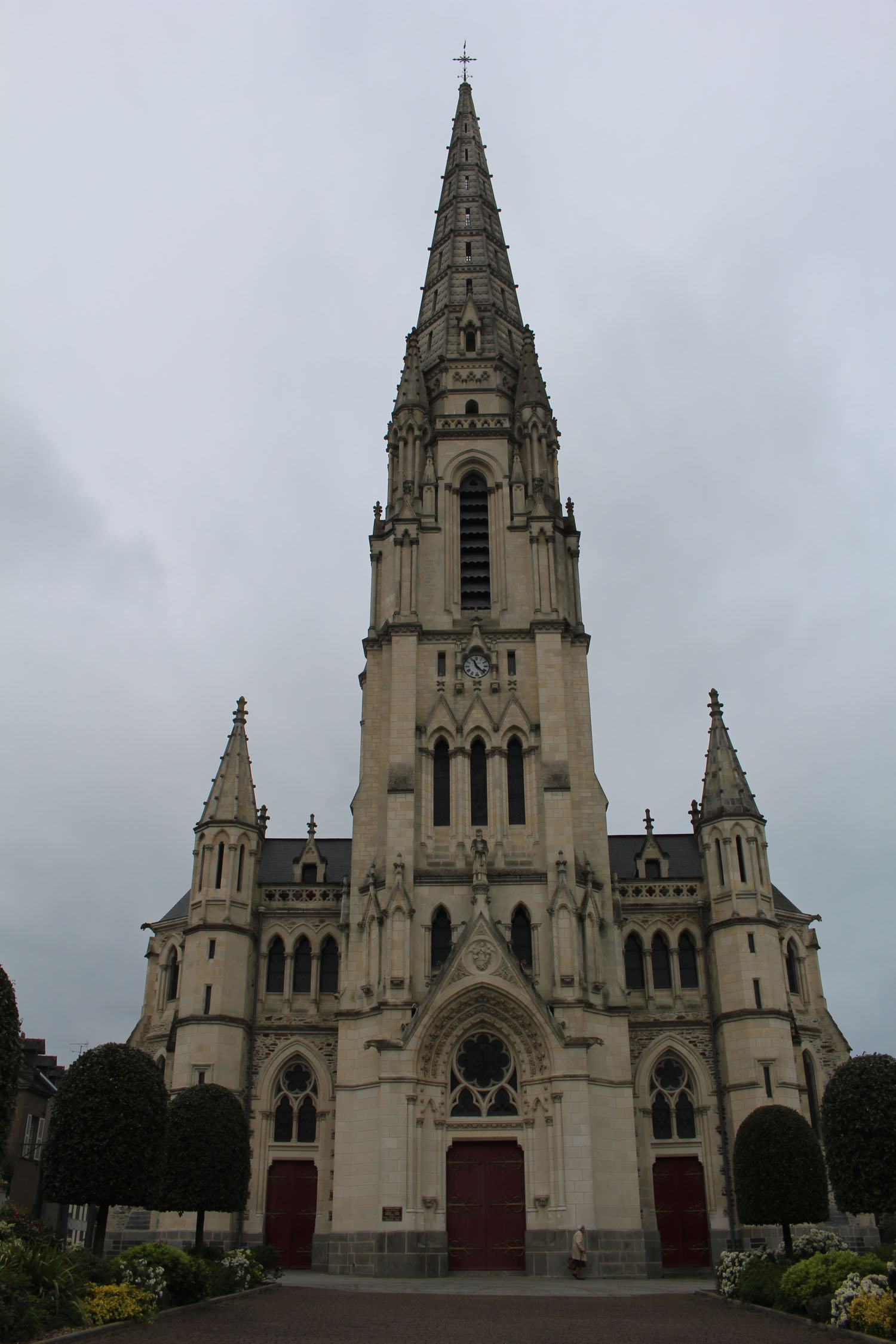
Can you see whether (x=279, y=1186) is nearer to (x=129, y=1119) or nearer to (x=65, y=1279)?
(x=129, y=1119)

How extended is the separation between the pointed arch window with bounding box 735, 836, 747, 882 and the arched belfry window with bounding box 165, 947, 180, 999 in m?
20.7

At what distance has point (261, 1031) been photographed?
3591cm

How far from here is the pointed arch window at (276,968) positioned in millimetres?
36969

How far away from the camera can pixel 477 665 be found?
38.8 m

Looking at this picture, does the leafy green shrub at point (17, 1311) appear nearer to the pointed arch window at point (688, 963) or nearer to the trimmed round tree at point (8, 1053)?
the trimmed round tree at point (8, 1053)

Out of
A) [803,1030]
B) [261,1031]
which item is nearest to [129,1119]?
[261,1031]

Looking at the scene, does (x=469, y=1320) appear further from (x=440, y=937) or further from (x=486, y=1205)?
(x=440, y=937)

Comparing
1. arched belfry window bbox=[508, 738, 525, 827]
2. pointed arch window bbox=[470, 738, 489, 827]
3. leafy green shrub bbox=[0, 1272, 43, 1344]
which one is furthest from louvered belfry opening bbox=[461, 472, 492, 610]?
leafy green shrub bbox=[0, 1272, 43, 1344]

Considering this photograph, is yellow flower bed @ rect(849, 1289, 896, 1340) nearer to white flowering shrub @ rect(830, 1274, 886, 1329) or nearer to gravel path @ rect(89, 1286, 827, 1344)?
white flowering shrub @ rect(830, 1274, 886, 1329)

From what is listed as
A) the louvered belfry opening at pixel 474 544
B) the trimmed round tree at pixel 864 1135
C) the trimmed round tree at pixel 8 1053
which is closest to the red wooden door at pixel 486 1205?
the trimmed round tree at pixel 864 1135

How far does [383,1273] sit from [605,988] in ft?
34.1

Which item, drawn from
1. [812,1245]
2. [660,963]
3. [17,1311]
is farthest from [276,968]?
[17,1311]

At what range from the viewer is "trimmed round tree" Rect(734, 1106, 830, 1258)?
2327 centimetres

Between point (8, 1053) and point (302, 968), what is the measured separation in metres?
19.9
